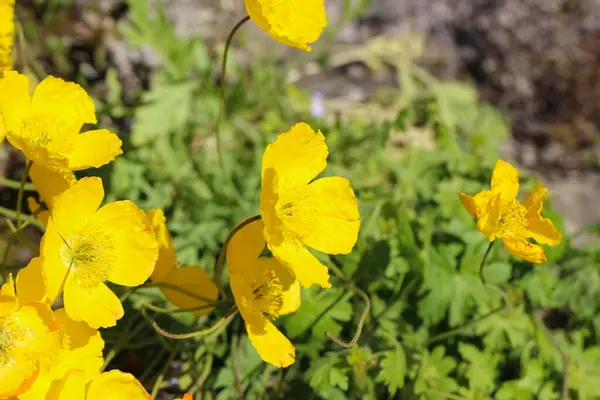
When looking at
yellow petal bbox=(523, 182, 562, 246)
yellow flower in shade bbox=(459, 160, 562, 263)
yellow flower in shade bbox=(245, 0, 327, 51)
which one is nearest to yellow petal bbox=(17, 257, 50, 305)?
yellow flower in shade bbox=(245, 0, 327, 51)

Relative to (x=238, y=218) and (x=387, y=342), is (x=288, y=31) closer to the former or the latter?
(x=238, y=218)

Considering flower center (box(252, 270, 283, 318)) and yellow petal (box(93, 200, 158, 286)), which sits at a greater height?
yellow petal (box(93, 200, 158, 286))

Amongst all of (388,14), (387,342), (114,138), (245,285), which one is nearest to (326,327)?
(387,342)

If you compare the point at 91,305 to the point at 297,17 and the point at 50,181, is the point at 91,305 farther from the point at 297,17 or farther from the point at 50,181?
the point at 297,17

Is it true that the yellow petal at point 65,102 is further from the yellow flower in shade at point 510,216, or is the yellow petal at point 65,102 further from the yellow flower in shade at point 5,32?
the yellow flower in shade at point 510,216

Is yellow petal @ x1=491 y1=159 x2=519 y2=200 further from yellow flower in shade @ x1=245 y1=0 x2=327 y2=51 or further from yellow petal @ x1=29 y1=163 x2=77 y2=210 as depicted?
yellow petal @ x1=29 y1=163 x2=77 y2=210

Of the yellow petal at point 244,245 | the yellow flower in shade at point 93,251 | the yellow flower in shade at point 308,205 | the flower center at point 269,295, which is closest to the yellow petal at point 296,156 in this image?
the yellow flower in shade at point 308,205
